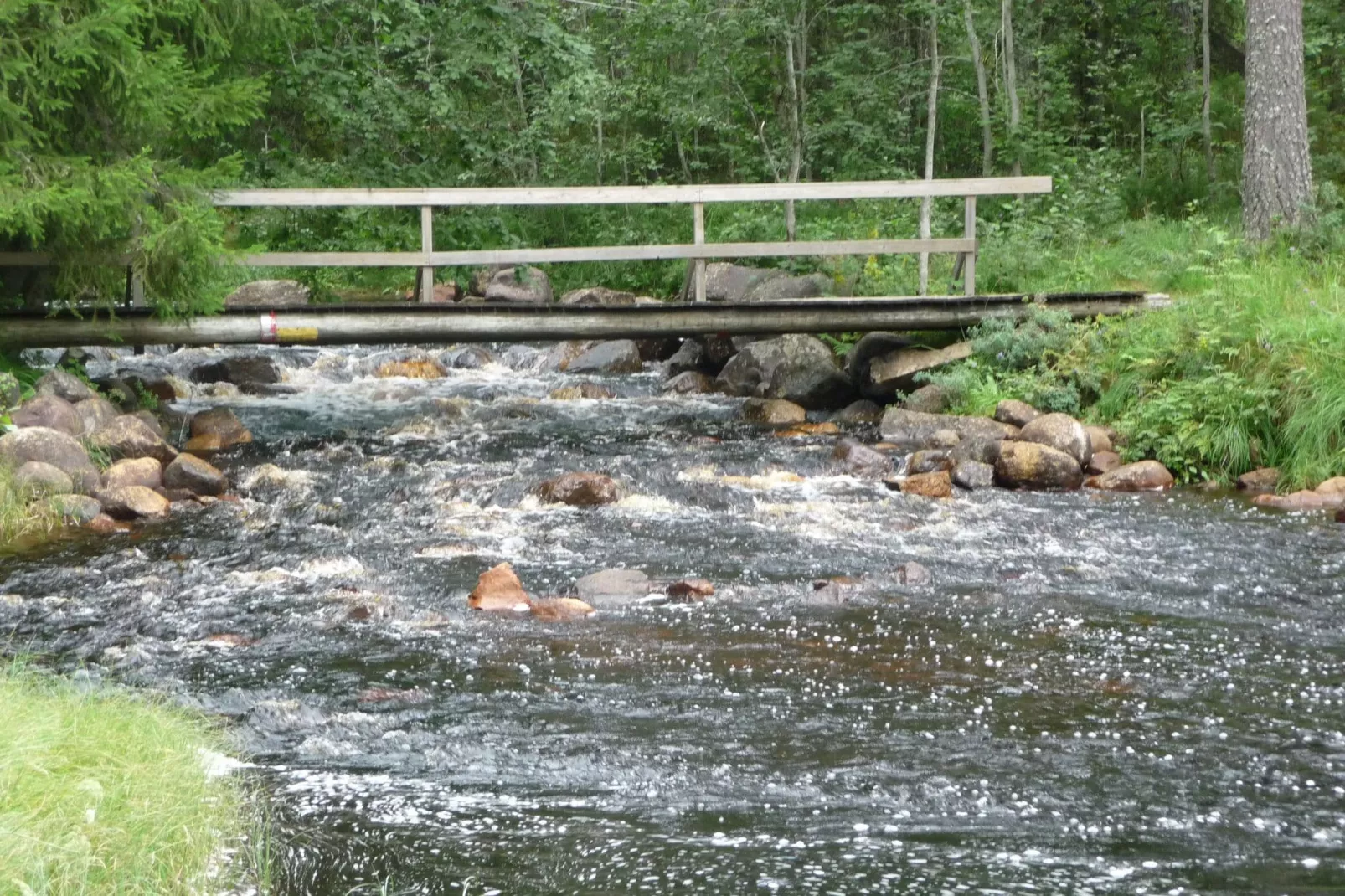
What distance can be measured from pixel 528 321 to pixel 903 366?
4.20 metres

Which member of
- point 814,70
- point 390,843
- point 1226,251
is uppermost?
point 814,70

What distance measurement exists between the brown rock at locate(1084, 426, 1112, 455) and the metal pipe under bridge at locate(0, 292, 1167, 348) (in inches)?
81.3

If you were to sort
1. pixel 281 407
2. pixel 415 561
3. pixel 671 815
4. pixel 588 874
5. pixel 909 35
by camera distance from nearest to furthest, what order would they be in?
pixel 588 874
pixel 671 815
pixel 415 561
pixel 281 407
pixel 909 35

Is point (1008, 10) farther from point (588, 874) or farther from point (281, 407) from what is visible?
point (588, 874)

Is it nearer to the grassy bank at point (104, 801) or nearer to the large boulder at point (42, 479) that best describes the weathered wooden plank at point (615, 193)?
the large boulder at point (42, 479)

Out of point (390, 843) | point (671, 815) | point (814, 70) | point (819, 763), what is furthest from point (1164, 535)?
point (814, 70)

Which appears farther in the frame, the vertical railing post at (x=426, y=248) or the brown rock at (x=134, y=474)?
the vertical railing post at (x=426, y=248)

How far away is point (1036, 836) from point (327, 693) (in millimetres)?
3228

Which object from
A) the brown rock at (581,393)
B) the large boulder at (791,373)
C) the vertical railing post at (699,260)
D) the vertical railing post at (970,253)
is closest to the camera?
the vertical railing post at (699,260)

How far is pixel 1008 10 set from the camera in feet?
66.2

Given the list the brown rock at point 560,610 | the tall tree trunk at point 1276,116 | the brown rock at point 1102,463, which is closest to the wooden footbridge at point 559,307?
the tall tree trunk at point 1276,116

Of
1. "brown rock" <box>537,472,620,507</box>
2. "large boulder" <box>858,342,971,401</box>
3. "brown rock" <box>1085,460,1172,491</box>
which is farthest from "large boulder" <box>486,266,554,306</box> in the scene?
"brown rock" <box>1085,460,1172,491</box>

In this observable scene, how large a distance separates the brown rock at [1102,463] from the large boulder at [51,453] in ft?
26.3

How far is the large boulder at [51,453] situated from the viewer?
33.2ft
